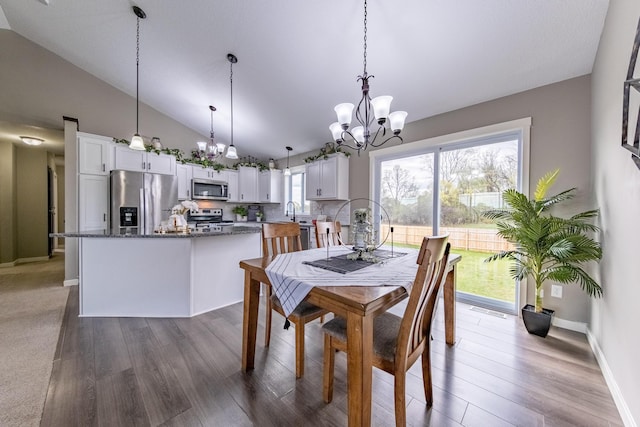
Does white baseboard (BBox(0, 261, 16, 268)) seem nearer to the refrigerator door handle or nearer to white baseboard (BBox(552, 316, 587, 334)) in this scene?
the refrigerator door handle

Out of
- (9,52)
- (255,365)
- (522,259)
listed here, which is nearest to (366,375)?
(255,365)

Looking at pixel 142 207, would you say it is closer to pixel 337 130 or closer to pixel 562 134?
pixel 337 130

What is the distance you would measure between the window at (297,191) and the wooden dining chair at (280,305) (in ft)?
10.2

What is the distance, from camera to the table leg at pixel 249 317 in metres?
1.70

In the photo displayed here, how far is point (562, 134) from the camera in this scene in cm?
238

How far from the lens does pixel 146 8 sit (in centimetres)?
262

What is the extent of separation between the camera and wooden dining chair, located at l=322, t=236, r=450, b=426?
110 centimetres

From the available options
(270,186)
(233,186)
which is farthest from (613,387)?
(233,186)

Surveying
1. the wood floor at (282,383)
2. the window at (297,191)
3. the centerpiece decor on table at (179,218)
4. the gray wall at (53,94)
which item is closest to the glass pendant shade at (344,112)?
the wood floor at (282,383)

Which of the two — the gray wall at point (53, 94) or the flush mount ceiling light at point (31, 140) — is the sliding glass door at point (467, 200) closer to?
the gray wall at point (53, 94)

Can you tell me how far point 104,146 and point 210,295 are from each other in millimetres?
3094

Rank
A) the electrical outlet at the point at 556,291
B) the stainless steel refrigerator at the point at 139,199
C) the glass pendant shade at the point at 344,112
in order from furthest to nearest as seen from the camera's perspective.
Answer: the stainless steel refrigerator at the point at 139,199 → the electrical outlet at the point at 556,291 → the glass pendant shade at the point at 344,112

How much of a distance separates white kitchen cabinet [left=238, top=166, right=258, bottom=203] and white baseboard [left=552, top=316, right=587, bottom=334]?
5.35 m

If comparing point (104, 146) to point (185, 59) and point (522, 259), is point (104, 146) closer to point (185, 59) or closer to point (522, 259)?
point (185, 59)
